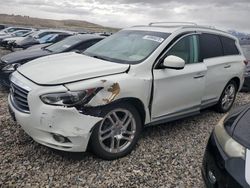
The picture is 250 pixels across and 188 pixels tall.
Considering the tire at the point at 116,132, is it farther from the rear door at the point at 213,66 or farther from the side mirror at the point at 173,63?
the rear door at the point at 213,66

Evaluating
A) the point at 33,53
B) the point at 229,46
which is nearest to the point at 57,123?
the point at 229,46

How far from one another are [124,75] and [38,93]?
3.44 feet

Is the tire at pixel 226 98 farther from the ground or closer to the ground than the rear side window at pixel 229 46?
closer to the ground

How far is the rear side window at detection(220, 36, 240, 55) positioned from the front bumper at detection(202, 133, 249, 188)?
3.38m

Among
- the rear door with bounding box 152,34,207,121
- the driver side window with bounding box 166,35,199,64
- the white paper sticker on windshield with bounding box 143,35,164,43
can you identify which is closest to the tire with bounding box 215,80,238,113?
the rear door with bounding box 152,34,207,121

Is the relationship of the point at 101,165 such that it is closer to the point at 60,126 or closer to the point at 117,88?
the point at 60,126

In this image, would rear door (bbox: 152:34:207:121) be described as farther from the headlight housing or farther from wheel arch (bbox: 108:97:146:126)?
the headlight housing

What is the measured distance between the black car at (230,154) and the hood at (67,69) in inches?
59.8

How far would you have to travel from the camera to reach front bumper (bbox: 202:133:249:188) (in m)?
2.32

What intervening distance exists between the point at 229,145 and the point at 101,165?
1694mm

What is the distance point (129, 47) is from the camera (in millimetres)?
4645

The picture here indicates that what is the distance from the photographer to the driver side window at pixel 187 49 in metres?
4.66

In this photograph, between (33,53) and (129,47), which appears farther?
(33,53)

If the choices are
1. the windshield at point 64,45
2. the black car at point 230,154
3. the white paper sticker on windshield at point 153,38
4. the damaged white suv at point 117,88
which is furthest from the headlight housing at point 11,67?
the black car at point 230,154
